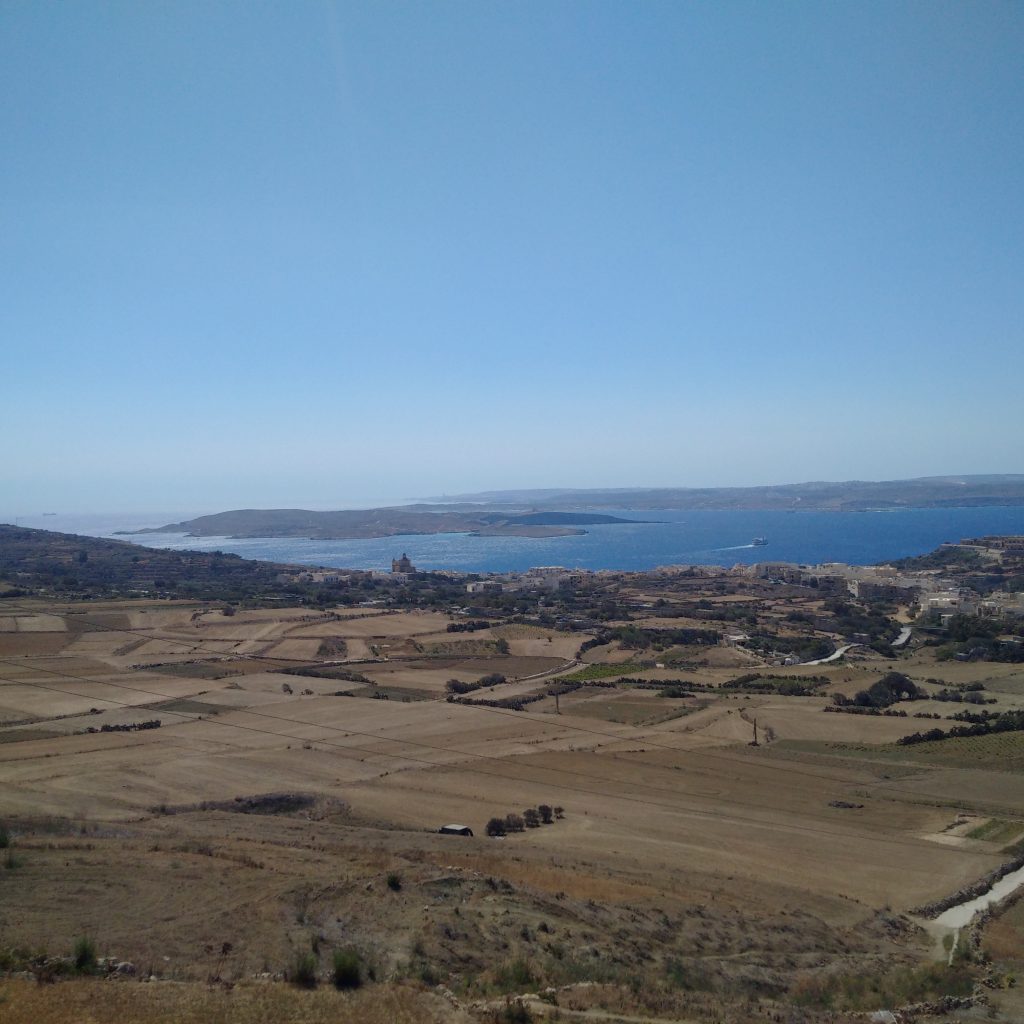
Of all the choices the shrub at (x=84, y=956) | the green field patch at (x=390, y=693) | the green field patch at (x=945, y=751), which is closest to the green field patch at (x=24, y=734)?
the green field patch at (x=390, y=693)

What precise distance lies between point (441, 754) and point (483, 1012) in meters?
17.8

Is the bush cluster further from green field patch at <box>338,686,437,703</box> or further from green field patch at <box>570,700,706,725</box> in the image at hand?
green field patch at <box>338,686,437,703</box>

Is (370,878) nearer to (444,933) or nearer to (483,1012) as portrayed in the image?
(444,933)

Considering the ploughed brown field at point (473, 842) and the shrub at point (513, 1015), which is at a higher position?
the shrub at point (513, 1015)

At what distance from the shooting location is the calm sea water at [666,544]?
373 feet

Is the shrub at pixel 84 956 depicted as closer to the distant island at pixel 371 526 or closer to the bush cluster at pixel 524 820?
the bush cluster at pixel 524 820

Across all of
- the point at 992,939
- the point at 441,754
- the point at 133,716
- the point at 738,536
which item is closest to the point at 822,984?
the point at 992,939

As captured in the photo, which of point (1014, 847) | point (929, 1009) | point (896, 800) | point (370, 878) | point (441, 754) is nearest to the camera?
point (929, 1009)

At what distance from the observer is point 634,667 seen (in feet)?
143

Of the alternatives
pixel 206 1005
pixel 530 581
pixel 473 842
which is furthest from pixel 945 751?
pixel 530 581

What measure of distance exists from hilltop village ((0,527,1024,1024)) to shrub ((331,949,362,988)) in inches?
1.9

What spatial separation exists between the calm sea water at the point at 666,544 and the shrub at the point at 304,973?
94962 millimetres

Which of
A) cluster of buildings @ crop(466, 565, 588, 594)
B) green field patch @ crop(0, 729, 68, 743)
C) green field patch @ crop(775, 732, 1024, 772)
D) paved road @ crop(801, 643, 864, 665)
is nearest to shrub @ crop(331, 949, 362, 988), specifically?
green field patch @ crop(775, 732, 1024, 772)

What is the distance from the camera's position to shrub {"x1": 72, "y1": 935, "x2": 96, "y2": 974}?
31.6 feet
